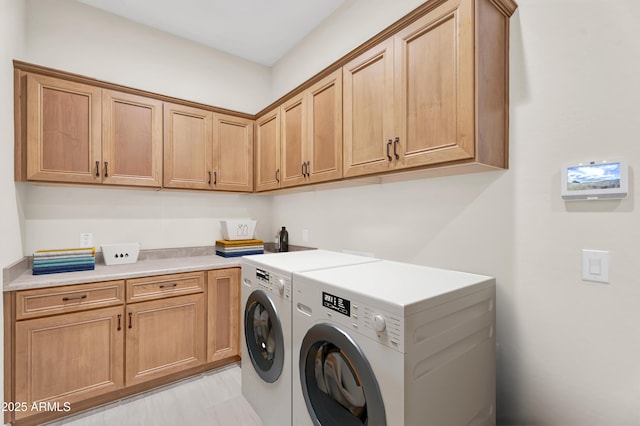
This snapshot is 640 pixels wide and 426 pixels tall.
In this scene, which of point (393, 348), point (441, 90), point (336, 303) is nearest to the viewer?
point (393, 348)

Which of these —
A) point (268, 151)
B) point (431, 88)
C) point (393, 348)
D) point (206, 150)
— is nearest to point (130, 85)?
point (206, 150)

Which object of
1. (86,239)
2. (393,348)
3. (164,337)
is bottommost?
(164,337)

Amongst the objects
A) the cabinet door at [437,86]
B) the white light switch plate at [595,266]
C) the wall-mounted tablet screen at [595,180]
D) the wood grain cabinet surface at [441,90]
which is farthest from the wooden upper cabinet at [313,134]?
the white light switch plate at [595,266]

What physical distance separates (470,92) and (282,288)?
130cm

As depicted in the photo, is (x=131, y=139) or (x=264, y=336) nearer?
(x=264, y=336)

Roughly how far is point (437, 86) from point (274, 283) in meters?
1.32

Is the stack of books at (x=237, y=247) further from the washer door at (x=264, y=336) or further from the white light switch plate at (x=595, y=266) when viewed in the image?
the white light switch plate at (x=595, y=266)

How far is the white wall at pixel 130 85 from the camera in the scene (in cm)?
223

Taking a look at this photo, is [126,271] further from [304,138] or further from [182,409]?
[304,138]

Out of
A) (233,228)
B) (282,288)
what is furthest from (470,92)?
(233,228)

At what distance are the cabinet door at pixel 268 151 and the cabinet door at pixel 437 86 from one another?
134 centimetres

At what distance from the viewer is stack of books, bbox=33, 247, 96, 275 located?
1.94m

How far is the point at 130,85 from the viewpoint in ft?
8.44

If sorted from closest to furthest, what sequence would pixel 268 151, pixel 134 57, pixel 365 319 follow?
1. pixel 365 319
2. pixel 134 57
3. pixel 268 151
